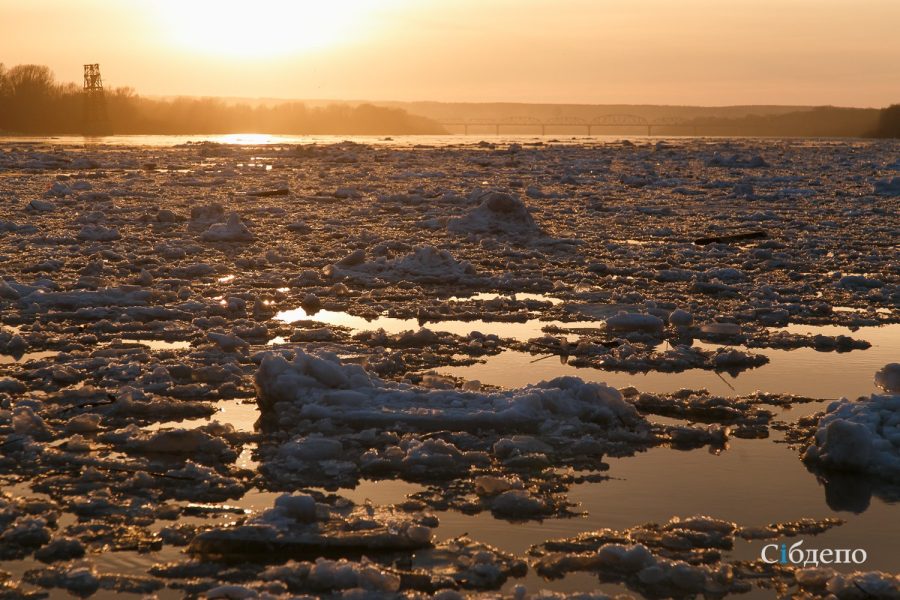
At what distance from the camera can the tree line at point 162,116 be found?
8588 centimetres

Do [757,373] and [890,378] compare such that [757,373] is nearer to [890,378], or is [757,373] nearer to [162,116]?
[890,378]

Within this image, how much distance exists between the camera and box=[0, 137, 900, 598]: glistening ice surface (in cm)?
372

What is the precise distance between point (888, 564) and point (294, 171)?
27.3 metres

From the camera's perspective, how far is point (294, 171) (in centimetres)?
3006

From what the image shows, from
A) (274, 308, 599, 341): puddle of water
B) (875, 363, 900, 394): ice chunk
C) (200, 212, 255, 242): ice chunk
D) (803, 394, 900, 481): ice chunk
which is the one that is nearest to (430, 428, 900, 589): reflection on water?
(803, 394, 900, 481): ice chunk

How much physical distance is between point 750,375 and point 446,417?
2144 millimetres

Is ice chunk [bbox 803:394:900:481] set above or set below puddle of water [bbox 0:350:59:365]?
above

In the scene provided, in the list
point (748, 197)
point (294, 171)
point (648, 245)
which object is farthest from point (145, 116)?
point (648, 245)

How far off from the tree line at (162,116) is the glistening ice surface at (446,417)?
249ft

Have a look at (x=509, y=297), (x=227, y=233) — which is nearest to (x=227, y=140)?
(x=227, y=233)

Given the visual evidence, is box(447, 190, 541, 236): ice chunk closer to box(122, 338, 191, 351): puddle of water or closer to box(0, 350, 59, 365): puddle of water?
box(122, 338, 191, 351): puddle of water

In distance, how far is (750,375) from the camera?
6.50m

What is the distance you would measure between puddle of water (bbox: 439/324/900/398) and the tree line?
260 feet

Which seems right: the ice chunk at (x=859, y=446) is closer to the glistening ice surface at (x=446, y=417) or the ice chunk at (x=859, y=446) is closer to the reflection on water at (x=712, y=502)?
the glistening ice surface at (x=446, y=417)
